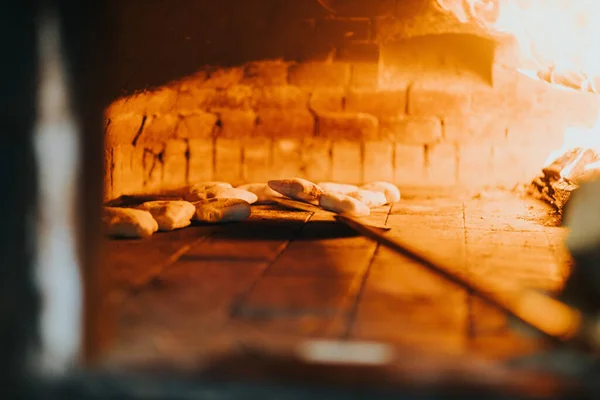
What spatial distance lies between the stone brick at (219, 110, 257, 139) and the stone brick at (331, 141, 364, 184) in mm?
513

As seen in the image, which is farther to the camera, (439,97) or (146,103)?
(439,97)

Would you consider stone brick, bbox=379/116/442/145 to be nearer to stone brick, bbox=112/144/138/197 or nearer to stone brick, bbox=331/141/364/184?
stone brick, bbox=331/141/364/184

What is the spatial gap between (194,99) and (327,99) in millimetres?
793

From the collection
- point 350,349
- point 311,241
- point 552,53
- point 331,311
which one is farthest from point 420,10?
point 350,349

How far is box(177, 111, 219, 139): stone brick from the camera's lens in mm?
4340

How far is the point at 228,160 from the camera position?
4379 mm

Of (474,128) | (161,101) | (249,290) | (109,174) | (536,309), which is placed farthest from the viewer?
(474,128)

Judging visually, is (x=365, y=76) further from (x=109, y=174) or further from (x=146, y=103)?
(x=109, y=174)

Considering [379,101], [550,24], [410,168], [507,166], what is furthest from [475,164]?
[550,24]

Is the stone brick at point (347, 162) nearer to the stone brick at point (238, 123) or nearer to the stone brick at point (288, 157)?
the stone brick at point (288, 157)

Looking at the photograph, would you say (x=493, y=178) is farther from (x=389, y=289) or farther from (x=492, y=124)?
(x=389, y=289)

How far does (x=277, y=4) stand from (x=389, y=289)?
2.33 m

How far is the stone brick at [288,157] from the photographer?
435 centimetres

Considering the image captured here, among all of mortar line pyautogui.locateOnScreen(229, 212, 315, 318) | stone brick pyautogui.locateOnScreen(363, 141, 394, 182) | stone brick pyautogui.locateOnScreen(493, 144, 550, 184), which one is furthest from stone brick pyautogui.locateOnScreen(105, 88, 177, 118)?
stone brick pyautogui.locateOnScreen(493, 144, 550, 184)
